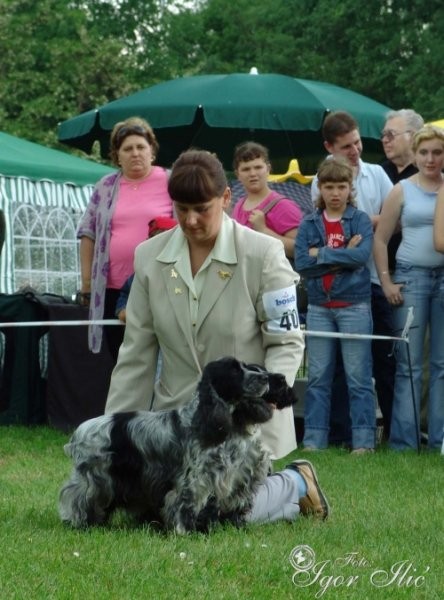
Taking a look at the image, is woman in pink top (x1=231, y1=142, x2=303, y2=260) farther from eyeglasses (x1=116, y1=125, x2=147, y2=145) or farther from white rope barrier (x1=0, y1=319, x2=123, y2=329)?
white rope barrier (x1=0, y1=319, x2=123, y2=329)

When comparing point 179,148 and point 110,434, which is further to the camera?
point 179,148

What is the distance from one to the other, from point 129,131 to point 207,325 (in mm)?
2885

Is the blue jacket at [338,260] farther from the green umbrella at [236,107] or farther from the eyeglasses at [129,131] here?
the green umbrella at [236,107]

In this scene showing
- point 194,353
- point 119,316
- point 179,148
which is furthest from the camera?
point 179,148

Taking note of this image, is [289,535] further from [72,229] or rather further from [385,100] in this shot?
[385,100]

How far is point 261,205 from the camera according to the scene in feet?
28.7

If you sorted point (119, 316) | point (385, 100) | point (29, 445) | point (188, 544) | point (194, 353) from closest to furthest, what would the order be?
point (188, 544) → point (194, 353) → point (119, 316) → point (29, 445) → point (385, 100)

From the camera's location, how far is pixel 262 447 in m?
5.32

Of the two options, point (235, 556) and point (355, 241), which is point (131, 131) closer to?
point (355, 241)

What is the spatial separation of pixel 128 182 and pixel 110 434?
10.9 feet

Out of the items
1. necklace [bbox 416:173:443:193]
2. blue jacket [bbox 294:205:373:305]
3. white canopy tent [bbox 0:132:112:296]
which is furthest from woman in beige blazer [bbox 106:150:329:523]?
white canopy tent [bbox 0:132:112:296]

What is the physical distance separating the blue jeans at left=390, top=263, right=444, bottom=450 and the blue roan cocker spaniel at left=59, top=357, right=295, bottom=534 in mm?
3227

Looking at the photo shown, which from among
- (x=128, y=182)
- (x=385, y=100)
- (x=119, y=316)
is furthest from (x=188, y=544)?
(x=385, y=100)

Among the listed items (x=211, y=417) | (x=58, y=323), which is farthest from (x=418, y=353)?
(x=211, y=417)
